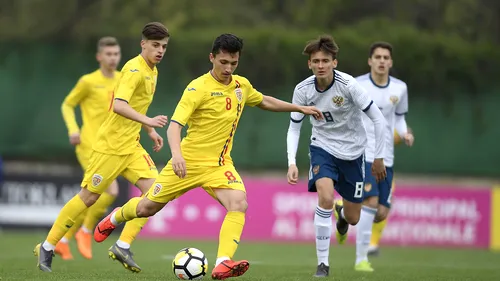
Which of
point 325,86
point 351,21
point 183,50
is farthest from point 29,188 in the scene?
point 325,86

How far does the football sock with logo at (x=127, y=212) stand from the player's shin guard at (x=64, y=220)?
1.76 feet

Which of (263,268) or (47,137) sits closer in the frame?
(263,268)

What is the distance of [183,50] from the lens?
1739 cm

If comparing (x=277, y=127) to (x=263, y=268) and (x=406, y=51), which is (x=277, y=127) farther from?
(x=263, y=268)

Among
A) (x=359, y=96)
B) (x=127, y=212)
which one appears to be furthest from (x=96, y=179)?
(x=359, y=96)

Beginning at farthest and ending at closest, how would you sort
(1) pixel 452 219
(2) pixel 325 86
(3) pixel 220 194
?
(1) pixel 452 219 < (2) pixel 325 86 < (3) pixel 220 194

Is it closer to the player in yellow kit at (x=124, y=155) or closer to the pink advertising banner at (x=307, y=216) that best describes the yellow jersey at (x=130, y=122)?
the player in yellow kit at (x=124, y=155)

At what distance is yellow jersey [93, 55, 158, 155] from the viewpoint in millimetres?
8828

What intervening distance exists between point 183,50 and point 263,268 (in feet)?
25.7

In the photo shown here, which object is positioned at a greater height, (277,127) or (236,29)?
(236,29)

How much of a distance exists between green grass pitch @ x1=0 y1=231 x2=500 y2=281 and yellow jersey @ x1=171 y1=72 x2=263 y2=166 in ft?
3.58

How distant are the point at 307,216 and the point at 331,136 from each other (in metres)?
7.48

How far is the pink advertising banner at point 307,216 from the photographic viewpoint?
1628 centimetres

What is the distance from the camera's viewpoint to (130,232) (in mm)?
8969
